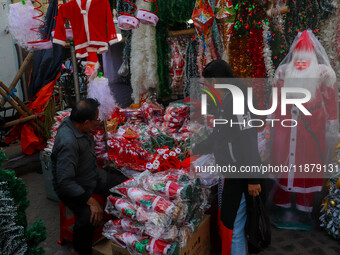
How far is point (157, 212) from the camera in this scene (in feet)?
7.41

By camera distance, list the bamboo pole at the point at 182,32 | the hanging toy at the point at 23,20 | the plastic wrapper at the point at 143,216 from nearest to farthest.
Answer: the plastic wrapper at the point at 143,216 → the bamboo pole at the point at 182,32 → the hanging toy at the point at 23,20

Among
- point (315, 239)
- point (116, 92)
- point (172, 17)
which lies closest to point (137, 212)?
point (315, 239)

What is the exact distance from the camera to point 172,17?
3.80 metres

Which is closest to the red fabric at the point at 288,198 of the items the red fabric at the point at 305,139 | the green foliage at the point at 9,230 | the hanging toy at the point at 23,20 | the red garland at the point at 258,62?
the red fabric at the point at 305,139

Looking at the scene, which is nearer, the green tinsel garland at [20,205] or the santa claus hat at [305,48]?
the green tinsel garland at [20,205]

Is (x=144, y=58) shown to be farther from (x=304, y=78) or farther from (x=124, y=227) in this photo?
(x=124, y=227)

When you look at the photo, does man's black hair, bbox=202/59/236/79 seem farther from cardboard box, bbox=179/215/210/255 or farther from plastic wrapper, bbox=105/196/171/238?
cardboard box, bbox=179/215/210/255

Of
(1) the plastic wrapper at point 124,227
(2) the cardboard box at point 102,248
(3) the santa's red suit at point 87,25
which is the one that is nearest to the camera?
(1) the plastic wrapper at point 124,227

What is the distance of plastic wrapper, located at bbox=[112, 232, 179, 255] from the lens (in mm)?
2197

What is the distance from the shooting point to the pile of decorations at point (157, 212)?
2215mm

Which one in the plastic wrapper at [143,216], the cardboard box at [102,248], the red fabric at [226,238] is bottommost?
the cardboard box at [102,248]

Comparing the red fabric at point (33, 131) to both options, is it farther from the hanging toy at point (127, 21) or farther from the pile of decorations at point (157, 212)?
the pile of decorations at point (157, 212)

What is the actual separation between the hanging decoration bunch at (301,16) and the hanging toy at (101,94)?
2275 millimetres

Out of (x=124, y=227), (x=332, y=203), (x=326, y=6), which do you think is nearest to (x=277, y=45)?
(x=326, y=6)
